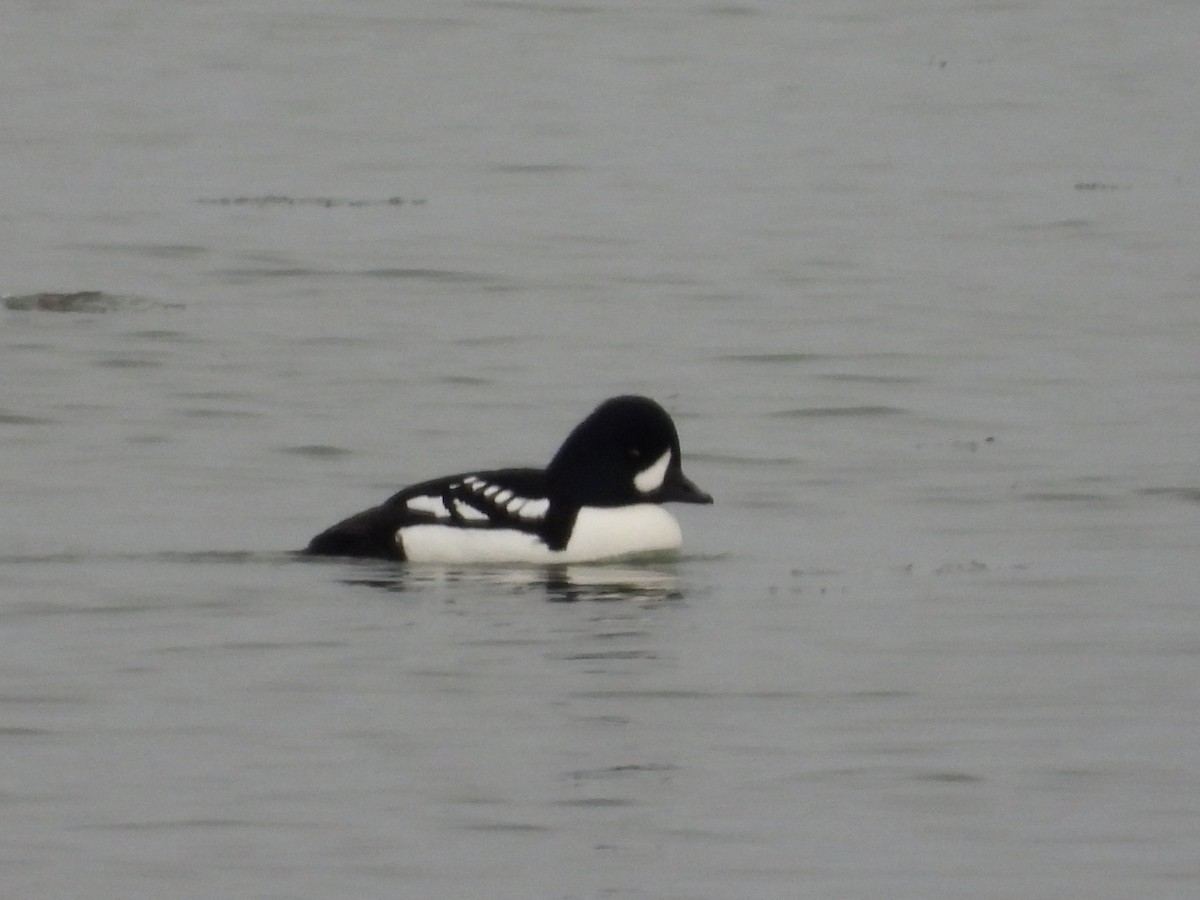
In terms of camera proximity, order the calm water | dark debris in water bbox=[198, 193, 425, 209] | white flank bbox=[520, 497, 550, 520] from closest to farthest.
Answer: the calm water
white flank bbox=[520, 497, 550, 520]
dark debris in water bbox=[198, 193, 425, 209]

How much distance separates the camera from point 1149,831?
310 inches

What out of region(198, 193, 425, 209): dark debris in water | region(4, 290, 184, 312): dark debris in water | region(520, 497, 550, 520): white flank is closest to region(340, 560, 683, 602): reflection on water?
region(520, 497, 550, 520): white flank

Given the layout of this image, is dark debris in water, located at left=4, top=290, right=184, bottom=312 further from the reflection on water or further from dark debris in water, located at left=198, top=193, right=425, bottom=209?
the reflection on water

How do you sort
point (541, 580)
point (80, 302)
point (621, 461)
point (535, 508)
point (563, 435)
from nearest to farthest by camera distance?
point (541, 580) → point (535, 508) → point (621, 461) → point (563, 435) → point (80, 302)

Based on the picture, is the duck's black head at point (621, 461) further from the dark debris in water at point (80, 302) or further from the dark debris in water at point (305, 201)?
the dark debris in water at point (305, 201)

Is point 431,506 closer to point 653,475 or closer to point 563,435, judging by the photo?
point 653,475

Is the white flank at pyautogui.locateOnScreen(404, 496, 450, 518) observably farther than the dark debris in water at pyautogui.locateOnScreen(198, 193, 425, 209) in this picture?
No

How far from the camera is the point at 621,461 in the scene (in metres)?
12.2

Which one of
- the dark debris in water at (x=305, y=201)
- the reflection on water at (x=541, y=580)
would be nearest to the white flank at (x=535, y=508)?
the reflection on water at (x=541, y=580)

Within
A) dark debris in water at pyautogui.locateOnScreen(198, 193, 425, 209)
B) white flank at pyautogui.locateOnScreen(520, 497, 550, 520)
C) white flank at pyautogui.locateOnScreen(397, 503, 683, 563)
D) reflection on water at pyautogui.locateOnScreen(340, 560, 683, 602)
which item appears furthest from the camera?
dark debris in water at pyautogui.locateOnScreen(198, 193, 425, 209)

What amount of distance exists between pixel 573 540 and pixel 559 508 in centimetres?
14

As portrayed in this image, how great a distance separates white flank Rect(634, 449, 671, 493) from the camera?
40.2 feet

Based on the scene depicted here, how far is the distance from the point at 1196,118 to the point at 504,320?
11.2 m

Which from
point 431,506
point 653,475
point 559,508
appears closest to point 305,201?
point 653,475
